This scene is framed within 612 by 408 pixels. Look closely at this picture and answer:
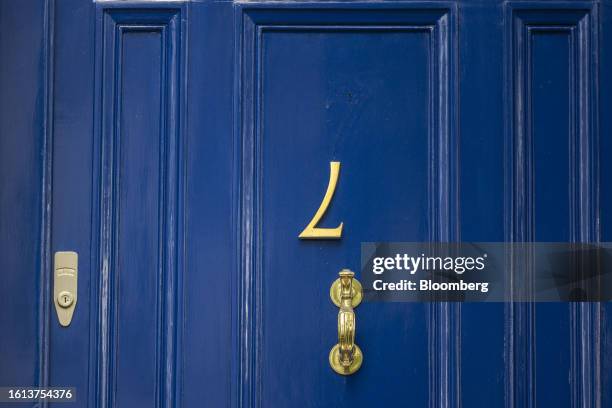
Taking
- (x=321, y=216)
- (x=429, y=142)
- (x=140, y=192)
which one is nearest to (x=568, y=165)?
(x=429, y=142)

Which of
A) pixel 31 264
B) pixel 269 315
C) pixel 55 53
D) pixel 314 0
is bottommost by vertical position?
pixel 269 315

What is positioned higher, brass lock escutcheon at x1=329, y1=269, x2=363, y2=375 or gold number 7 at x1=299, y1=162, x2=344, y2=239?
gold number 7 at x1=299, y1=162, x2=344, y2=239

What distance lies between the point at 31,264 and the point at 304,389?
65cm

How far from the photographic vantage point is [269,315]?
180 centimetres

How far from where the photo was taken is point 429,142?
1.81 metres

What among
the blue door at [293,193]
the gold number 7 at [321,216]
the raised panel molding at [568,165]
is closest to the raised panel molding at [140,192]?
the blue door at [293,193]

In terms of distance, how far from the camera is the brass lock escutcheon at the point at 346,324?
5.79ft

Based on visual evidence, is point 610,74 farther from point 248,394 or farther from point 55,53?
point 55,53

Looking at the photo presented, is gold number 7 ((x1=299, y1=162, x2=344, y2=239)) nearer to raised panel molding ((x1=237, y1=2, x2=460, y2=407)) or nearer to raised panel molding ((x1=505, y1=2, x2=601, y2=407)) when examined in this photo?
raised panel molding ((x1=237, y1=2, x2=460, y2=407))

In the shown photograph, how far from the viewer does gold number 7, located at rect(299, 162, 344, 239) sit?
180 centimetres

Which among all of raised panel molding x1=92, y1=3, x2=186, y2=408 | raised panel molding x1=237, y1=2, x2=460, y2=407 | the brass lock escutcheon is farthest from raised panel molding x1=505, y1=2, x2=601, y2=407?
raised panel molding x1=92, y1=3, x2=186, y2=408

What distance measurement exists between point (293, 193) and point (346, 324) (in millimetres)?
306

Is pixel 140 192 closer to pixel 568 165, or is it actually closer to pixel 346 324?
pixel 346 324

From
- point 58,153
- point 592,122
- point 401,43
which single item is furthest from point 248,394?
point 592,122
